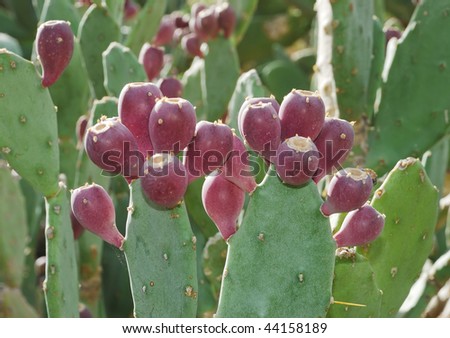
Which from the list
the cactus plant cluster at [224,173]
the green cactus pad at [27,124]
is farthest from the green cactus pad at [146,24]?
the green cactus pad at [27,124]

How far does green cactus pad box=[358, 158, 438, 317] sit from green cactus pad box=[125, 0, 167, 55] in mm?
1183

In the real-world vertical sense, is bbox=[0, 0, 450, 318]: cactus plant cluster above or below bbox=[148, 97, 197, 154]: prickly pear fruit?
below

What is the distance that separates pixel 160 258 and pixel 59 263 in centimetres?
41

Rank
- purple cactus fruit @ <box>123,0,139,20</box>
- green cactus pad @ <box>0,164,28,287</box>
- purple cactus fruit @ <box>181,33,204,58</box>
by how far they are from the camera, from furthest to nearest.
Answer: purple cactus fruit @ <box>123,0,139,20</box> → purple cactus fruit @ <box>181,33,204,58</box> → green cactus pad @ <box>0,164,28,287</box>

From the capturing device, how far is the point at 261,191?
1.16m

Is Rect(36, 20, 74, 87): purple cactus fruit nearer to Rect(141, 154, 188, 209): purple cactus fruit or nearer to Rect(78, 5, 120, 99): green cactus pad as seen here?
Rect(141, 154, 188, 209): purple cactus fruit

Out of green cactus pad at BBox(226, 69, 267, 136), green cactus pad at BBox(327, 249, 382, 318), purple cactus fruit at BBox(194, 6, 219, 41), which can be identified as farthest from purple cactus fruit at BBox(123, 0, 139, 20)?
green cactus pad at BBox(327, 249, 382, 318)

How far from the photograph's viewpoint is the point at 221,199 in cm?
121

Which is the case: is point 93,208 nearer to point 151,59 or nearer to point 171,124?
point 171,124

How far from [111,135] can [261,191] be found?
0.80ft

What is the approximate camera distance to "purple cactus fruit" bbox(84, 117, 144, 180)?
1.10 metres

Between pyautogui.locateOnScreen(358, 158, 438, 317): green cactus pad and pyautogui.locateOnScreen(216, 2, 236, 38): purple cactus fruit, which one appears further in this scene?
pyautogui.locateOnScreen(216, 2, 236, 38): purple cactus fruit

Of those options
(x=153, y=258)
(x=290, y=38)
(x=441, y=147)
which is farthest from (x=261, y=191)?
(x=290, y=38)
